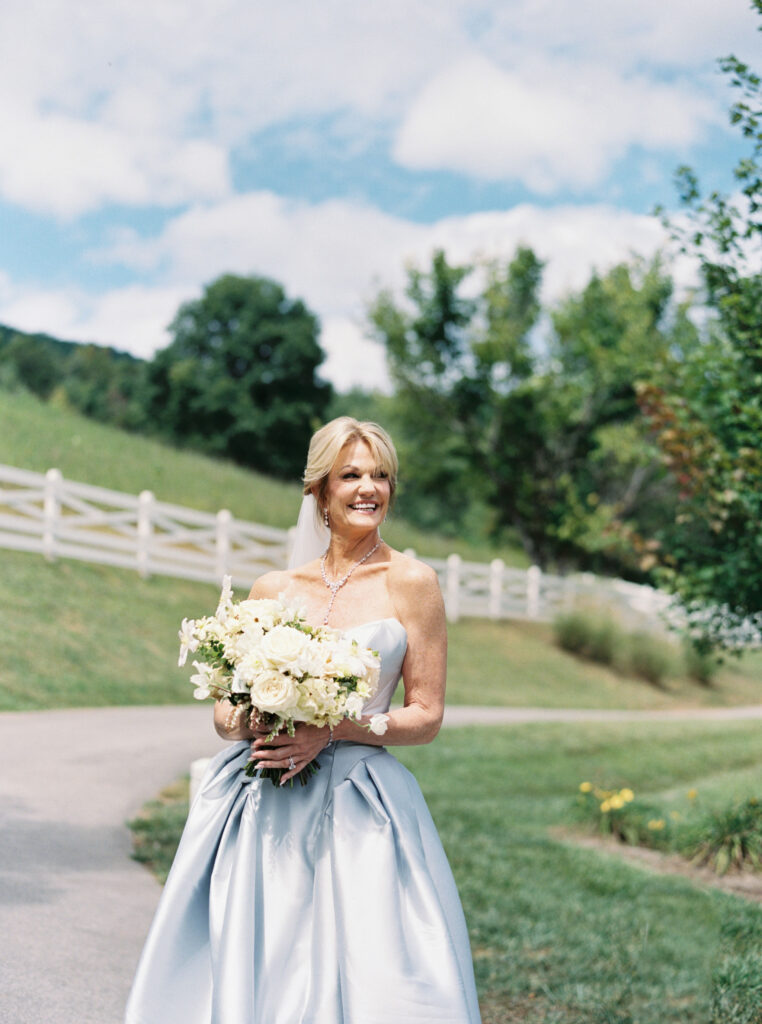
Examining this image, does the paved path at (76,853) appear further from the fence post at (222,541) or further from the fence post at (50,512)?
the fence post at (222,541)

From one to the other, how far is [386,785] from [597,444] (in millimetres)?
32317

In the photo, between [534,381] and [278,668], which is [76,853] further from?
[534,381]

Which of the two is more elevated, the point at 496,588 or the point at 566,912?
the point at 496,588

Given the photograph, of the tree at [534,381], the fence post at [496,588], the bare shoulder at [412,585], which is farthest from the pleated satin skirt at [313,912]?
the tree at [534,381]

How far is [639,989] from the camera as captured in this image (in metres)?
5.46

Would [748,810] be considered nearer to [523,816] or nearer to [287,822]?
[523,816]

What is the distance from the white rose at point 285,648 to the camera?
2.79 m

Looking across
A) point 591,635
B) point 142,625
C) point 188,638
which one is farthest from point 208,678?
point 591,635

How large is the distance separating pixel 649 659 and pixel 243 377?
1023 inches

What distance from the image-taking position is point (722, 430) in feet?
25.6

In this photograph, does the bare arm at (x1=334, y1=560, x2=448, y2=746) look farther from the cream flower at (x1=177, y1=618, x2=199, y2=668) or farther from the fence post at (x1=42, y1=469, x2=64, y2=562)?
the fence post at (x1=42, y1=469, x2=64, y2=562)

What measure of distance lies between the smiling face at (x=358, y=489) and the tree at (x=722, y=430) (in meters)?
4.13

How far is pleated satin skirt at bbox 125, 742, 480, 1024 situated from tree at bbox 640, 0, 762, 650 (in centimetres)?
456

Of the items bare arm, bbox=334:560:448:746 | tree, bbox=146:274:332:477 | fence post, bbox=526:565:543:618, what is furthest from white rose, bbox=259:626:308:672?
tree, bbox=146:274:332:477
